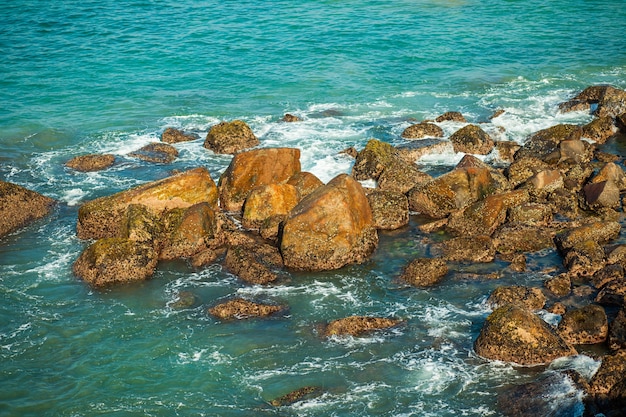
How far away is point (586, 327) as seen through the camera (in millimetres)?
18406

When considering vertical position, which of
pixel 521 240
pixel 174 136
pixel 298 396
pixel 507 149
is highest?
pixel 174 136

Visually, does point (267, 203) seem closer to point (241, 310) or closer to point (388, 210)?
point (388, 210)

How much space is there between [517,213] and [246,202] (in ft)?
29.4

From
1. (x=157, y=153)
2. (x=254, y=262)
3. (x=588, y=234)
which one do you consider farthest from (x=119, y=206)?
(x=588, y=234)

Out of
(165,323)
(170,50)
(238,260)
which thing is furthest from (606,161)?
(170,50)

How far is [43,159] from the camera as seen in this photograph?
32250mm

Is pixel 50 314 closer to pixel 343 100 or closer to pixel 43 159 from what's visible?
pixel 43 159

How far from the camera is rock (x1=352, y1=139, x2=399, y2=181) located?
92.4ft

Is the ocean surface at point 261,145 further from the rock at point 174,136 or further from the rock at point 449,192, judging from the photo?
the rock at point 449,192

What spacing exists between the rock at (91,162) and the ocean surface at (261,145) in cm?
42

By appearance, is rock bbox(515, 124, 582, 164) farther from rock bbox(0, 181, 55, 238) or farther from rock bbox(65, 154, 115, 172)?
rock bbox(0, 181, 55, 238)

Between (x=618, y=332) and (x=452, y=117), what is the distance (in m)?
18.3

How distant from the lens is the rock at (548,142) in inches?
1154

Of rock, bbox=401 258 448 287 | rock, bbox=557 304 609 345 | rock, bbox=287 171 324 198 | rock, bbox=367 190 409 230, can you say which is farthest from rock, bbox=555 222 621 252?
rock, bbox=287 171 324 198
